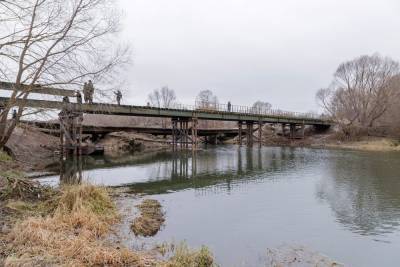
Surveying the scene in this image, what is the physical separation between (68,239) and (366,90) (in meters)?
63.1

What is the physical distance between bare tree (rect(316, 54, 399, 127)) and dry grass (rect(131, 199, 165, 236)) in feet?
182

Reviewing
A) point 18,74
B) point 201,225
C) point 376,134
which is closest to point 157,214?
point 201,225

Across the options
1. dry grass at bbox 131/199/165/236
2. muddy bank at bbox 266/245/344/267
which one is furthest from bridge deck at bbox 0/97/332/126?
muddy bank at bbox 266/245/344/267

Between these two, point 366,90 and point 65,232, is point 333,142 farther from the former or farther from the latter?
point 65,232

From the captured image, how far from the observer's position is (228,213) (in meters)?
12.7

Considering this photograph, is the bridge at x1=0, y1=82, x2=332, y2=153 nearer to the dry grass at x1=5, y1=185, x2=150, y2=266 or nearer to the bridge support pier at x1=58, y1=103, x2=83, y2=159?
the bridge support pier at x1=58, y1=103, x2=83, y2=159

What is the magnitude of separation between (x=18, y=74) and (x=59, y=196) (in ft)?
13.7

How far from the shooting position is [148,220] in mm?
10938

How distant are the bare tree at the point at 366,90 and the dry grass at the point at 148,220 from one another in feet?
182

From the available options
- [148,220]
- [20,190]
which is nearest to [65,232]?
[148,220]

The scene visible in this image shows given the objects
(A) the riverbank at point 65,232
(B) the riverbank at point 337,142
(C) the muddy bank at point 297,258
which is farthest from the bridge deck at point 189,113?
(C) the muddy bank at point 297,258

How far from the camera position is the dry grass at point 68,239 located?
6.22 m

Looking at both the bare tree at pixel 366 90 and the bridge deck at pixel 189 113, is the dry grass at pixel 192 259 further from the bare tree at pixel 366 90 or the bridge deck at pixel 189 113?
the bare tree at pixel 366 90

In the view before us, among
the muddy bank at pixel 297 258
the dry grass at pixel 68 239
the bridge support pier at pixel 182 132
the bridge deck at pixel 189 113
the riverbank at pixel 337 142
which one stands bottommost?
the muddy bank at pixel 297 258
